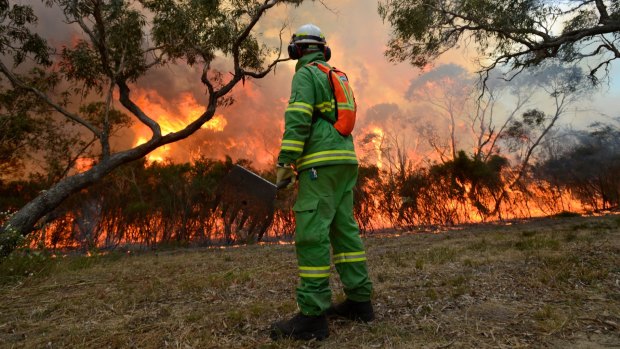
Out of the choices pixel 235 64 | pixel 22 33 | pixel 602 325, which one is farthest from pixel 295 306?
pixel 22 33

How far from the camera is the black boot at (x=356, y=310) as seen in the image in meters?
2.91

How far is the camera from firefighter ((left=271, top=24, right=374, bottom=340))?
8.57 ft

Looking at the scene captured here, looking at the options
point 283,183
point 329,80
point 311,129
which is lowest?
point 283,183

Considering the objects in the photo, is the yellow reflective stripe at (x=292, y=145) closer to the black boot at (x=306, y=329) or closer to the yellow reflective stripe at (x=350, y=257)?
the yellow reflective stripe at (x=350, y=257)

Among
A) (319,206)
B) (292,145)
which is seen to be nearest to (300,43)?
(292,145)

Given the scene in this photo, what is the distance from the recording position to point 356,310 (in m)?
2.94

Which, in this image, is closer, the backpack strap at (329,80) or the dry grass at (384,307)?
the dry grass at (384,307)

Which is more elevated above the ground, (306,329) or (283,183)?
(283,183)

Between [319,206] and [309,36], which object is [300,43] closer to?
[309,36]

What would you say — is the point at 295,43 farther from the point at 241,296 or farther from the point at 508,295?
the point at 508,295

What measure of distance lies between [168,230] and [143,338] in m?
15.7

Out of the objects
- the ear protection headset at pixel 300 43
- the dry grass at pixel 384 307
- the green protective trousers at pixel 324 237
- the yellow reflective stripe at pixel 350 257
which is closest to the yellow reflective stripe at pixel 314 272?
the green protective trousers at pixel 324 237

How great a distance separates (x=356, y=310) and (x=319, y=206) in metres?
0.92

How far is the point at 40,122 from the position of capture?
15.8 m
